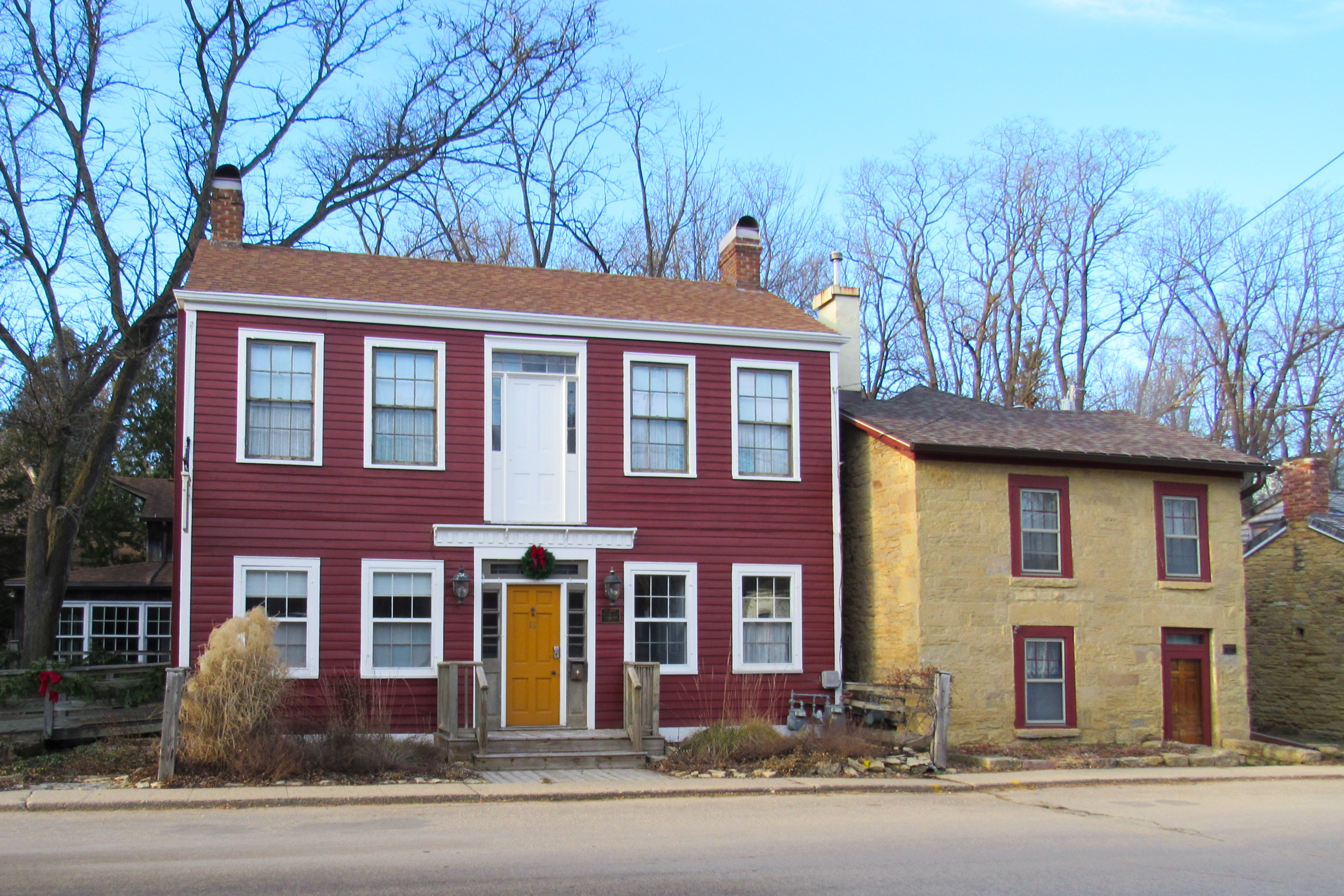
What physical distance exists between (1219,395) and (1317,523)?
15.2m

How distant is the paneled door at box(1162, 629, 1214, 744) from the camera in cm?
1886

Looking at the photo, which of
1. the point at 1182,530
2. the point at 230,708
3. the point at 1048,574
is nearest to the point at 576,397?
the point at 230,708

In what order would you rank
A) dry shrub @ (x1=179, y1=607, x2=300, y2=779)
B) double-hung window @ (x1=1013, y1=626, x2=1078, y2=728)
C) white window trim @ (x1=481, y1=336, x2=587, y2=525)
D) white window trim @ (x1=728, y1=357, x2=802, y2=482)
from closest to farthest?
dry shrub @ (x1=179, y1=607, x2=300, y2=779), white window trim @ (x1=481, y1=336, x2=587, y2=525), double-hung window @ (x1=1013, y1=626, x2=1078, y2=728), white window trim @ (x1=728, y1=357, x2=802, y2=482)

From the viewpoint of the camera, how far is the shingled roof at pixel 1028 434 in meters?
18.0

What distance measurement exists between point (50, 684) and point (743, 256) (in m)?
13.1

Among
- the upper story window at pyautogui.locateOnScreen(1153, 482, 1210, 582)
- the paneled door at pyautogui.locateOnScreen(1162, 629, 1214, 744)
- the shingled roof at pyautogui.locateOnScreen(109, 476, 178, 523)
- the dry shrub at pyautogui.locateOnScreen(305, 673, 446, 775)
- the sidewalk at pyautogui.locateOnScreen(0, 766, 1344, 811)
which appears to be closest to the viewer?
the sidewalk at pyautogui.locateOnScreen(0, 766, 1344, 811)

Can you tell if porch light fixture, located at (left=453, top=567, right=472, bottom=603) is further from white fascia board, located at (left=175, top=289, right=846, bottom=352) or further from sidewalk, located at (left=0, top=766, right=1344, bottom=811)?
white fascia board, located at (left=175, top=289, right=846, bottom=352)

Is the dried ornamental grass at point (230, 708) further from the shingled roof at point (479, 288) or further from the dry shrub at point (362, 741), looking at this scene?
the shingled roof at point (479, 288)

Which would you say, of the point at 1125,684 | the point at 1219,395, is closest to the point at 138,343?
the point at 1125,684

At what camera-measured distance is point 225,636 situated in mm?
13453

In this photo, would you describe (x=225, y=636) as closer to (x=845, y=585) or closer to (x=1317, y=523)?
(x=845, y=585)

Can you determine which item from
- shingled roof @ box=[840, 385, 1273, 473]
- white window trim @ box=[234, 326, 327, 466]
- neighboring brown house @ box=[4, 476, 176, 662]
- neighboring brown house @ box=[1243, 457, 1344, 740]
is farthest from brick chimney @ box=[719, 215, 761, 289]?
neighboring brown house @ box=[4, 476, 176, 662]

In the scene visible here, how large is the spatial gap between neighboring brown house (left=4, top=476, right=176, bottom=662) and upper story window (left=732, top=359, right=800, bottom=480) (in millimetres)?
14150

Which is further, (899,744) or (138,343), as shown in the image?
(138,343)
